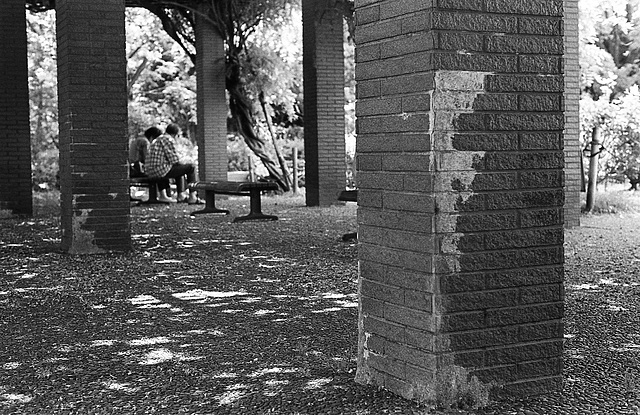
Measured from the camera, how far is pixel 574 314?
245 inches

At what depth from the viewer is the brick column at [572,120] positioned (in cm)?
1269

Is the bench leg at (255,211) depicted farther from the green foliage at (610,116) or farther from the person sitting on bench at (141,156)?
the green foliage at (610,116)

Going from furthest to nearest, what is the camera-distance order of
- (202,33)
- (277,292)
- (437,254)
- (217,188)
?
1. (202,33)
2. (217,188)
3. (277,292)
4. (437,254)

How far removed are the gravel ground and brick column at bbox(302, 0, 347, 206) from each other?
257 inches

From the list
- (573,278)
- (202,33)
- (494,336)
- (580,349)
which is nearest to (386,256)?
(494,336)

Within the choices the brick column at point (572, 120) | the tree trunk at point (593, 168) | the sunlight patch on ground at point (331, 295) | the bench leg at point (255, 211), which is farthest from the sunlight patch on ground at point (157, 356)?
the tree trunk at point (593, 168)

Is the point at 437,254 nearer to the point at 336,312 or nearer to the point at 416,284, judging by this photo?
the point at 416,284

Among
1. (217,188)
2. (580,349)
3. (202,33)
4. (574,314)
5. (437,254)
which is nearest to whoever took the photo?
(437,254)

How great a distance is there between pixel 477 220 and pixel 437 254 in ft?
0.81

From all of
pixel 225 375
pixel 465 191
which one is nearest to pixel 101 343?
pixel 225 375

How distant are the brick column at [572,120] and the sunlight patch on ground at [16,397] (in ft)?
31.5

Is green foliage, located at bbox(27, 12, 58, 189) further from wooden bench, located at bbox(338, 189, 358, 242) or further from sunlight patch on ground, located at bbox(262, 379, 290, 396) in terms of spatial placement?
sunlight patch on ground, located at bbox(262, 379, 290, 396)

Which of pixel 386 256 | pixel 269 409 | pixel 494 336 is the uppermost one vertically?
pixel 386 256

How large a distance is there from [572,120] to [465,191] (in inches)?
365
